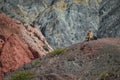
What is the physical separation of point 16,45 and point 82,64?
917 inches

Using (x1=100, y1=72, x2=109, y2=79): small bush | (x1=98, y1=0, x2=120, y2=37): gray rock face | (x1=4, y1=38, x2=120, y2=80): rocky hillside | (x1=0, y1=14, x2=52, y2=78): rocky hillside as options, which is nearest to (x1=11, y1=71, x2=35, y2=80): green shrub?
(x1=4, y1=38, x2=120, y2=80): rocky hillside

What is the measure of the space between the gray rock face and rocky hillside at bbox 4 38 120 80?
112 inches

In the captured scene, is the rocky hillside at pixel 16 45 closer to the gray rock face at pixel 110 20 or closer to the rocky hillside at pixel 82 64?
the gray rock face at pixel 110 20

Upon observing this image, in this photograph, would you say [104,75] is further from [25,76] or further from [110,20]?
[110,20]

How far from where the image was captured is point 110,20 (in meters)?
45.3

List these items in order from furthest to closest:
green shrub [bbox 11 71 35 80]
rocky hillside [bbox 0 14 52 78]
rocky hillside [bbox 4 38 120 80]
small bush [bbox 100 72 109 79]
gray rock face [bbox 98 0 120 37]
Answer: rocky hillside [bbox 0 14 52 78] → gray rock face [bbox 98 0 120 37] → green shrub [bbox 11 71 35 80] → rocky hillside [bbox 4 38 120 80] → small bush [bbox 100 72 109 79]

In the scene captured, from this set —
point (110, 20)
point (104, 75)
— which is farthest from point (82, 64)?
point (110, 20)

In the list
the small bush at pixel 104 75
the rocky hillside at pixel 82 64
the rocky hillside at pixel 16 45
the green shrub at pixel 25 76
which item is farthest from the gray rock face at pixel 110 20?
the rocky hillside at pixel 16 45

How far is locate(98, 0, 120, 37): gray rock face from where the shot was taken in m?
43.4

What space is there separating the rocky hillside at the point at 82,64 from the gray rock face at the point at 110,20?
2850 mm

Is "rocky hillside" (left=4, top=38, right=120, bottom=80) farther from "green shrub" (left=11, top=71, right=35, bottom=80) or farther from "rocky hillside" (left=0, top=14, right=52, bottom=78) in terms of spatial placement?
"rocky hillside" (left=0, top=14, right=52, bottom=78)

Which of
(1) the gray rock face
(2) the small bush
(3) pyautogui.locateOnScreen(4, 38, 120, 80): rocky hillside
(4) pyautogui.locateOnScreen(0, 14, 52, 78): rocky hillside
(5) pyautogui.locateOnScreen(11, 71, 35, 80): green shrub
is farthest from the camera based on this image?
(4) pyautogui.locateOnScreen(0, 14, 52, 78): rocky hillside

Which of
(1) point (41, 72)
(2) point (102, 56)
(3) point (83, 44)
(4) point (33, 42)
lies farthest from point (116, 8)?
(4) point (33, 42)

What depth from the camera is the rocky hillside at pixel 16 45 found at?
5564cm
